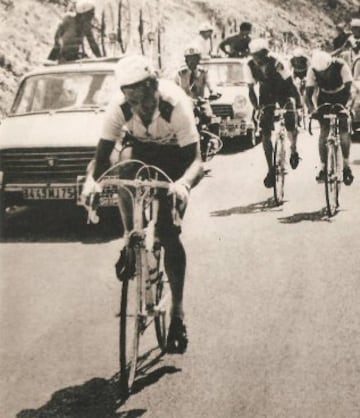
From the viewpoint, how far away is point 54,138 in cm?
1085

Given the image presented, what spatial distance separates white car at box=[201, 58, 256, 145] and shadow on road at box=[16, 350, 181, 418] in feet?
41.1

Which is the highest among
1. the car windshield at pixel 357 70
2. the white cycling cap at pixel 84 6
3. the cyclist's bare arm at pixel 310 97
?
the white cycling cap at pixel 84 6

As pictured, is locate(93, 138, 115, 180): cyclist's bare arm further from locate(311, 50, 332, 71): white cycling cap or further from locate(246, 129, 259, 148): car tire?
locate(246, 129, 259, 148): car tire

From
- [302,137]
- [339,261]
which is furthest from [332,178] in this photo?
[302,137]

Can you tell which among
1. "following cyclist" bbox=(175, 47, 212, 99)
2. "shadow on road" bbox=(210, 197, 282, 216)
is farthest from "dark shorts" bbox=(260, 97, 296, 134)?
"following cyclist" bbox=(175, 47, 212, 99)

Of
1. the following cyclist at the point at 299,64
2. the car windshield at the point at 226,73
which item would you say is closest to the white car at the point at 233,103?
the car windshield at the point at 226,73

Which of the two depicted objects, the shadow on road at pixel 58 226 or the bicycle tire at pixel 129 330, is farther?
the shadow on road at pixel 58 226

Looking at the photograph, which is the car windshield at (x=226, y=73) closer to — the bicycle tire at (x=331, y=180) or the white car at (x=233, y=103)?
the white car at (x=233, y=103)

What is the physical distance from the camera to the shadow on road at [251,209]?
11.7m

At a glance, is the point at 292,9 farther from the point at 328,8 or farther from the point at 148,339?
the point at 148,339

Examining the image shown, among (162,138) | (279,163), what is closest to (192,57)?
(279,163)

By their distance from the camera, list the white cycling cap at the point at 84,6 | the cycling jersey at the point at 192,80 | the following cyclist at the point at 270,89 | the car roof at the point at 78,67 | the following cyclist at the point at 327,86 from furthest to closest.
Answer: the white cycling cap at the point at 84,6, the cycling jersey at the point at 192,80, the following cyclist at the point at 270,89, the following cyclist at the point at 327,86, the car roof at the point at 78,67

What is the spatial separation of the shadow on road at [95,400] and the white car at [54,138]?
4.90 meters

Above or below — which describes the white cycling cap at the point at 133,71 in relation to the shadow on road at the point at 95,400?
above
